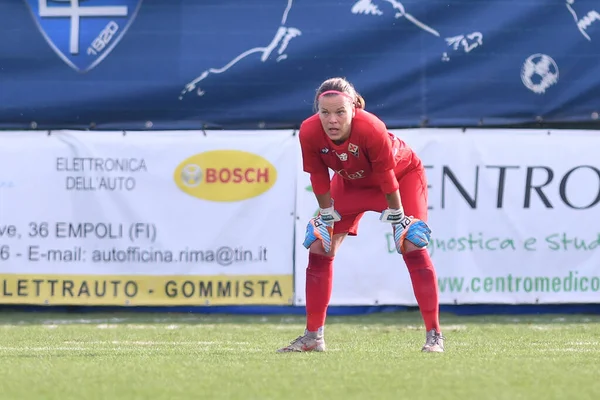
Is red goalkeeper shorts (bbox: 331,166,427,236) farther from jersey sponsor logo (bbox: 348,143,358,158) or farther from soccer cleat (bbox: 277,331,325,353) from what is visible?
soccer cleat (bbox: 277,331,325,353)

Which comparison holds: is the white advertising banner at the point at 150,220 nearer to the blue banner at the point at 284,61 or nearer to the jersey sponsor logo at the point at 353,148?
the blue banner at the point at 284,61

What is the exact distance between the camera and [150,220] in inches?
412

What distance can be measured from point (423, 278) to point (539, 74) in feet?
14.8

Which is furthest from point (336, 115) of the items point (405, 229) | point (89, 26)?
point (89, 26)

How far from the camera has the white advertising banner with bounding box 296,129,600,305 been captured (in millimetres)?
10344

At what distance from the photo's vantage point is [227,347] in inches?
294

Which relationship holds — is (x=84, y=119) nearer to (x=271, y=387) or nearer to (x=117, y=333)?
(x=117, y=333)

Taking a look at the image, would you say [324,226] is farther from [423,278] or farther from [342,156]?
[423,278]

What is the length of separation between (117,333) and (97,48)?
312cm

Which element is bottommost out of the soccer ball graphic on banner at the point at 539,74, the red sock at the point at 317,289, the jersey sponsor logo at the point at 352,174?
the red sock at the point at 317,289

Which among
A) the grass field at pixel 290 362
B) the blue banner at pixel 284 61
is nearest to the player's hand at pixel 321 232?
the grass field at pixel 290 362

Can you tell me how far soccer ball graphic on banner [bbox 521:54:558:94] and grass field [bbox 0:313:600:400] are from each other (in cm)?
221

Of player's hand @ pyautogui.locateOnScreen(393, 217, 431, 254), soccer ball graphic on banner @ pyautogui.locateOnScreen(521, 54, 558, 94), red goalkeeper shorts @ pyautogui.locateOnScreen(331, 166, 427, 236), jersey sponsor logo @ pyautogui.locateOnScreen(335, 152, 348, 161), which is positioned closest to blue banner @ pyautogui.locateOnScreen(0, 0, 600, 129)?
soccer ball graphic on banner @ pyautogui.locateOnScreen(521, 54, 558, 94)

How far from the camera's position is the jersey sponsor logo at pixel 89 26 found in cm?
1073
